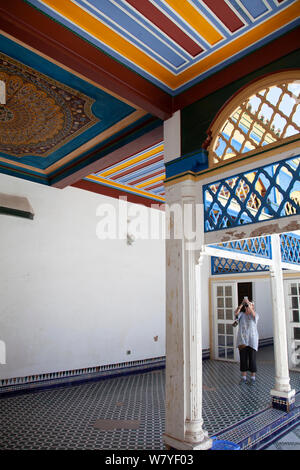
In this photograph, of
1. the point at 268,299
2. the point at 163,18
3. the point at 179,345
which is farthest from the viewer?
the point at 268,299

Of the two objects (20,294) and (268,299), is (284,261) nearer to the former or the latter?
(20,294)

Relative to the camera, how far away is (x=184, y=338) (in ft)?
8.67

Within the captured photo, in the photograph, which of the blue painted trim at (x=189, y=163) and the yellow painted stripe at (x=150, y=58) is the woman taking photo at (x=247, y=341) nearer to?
the blue painted trim at (x=189, y=163)

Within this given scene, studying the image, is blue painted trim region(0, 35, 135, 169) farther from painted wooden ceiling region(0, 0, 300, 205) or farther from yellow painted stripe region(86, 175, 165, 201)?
yellow painted stripe region(86, 175, 165, 201)

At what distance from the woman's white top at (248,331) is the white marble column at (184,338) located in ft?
10.1

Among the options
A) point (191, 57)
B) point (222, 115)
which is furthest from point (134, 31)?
point (222, 115)

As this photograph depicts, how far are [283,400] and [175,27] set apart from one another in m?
4.19

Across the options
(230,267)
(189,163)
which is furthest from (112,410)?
(230,267)

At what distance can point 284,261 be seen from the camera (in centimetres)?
484

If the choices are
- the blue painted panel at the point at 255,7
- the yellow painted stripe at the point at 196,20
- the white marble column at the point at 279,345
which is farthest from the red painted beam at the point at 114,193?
the blue painted panel at the point at 255,7

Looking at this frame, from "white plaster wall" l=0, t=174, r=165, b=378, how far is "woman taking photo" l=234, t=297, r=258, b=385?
1.75 m

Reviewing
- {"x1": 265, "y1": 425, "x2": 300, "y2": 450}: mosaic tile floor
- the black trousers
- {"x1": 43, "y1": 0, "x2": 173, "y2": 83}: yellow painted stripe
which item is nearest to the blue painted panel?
{"x1": 43, "y1": 0, "x2": 173, "y2": 83}: yellow painted stripe

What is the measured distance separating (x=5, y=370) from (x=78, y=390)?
110 cm

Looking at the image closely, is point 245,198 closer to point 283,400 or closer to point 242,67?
point 242,67
